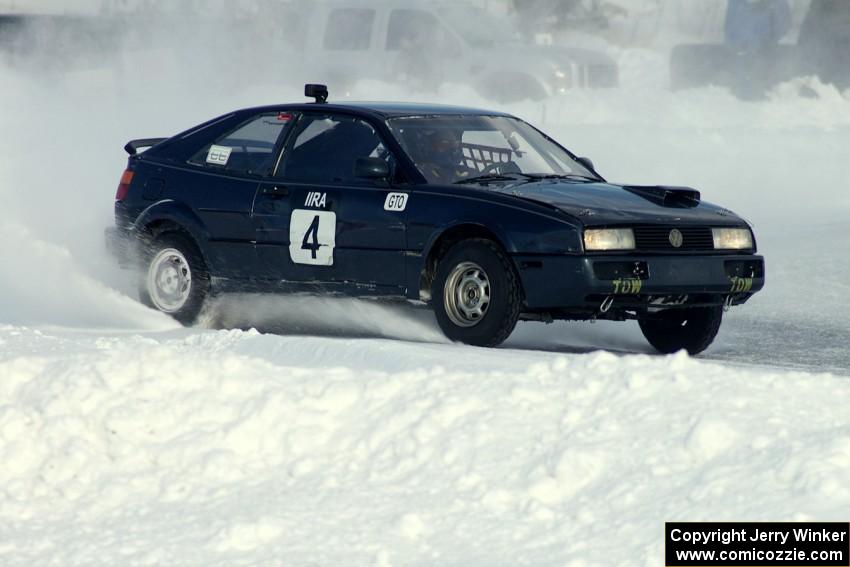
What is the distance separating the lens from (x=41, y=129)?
2361 centimetres

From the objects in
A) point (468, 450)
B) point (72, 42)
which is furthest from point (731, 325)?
point (72, 42)

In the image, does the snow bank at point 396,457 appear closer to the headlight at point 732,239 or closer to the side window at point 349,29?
the headlight at point 732,239

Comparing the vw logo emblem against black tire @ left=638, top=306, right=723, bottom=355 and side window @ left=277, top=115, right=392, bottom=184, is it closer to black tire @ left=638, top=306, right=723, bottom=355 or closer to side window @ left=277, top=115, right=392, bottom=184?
black tire @ left=638, top=306, right=723, bottom=355

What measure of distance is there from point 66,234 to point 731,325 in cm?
529

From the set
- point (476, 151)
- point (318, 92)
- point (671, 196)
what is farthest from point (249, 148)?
point (671, 196)

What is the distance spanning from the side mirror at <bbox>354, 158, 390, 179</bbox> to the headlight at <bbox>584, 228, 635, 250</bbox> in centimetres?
Result: 131

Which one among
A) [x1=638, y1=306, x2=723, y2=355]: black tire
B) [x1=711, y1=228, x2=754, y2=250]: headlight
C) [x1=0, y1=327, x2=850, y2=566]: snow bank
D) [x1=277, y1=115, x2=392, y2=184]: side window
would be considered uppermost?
[x1=277, y1=115, x2=392, y2=184]: side window

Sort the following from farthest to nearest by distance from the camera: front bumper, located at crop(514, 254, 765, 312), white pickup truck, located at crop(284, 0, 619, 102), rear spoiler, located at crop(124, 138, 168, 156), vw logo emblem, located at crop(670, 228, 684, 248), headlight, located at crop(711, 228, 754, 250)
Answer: white pickup truck, located at crop(284, 0, 619, 102)
rear spoiler, located at crop(124, 138, 168, 156)
headlight, located at crop(711, 228, 754, 250)
vw logo emblem, located at crop(670, 228, 684, 248)
front bumper, located at crop(514, 254, 765, 312)

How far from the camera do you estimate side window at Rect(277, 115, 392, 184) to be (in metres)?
9.95

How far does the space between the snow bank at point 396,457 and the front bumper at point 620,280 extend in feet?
4.04

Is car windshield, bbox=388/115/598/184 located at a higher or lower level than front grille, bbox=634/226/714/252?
higher

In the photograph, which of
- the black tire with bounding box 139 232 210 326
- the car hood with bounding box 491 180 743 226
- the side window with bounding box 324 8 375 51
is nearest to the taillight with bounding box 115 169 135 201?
the black tire with bounding box 139 232 210 326

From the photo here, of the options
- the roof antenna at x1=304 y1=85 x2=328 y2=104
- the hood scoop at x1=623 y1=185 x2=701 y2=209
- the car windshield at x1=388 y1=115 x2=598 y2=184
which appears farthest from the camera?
the roof antenna at x1=304 y1=85 x2=328 y2=104

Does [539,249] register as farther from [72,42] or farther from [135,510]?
[72,42]
